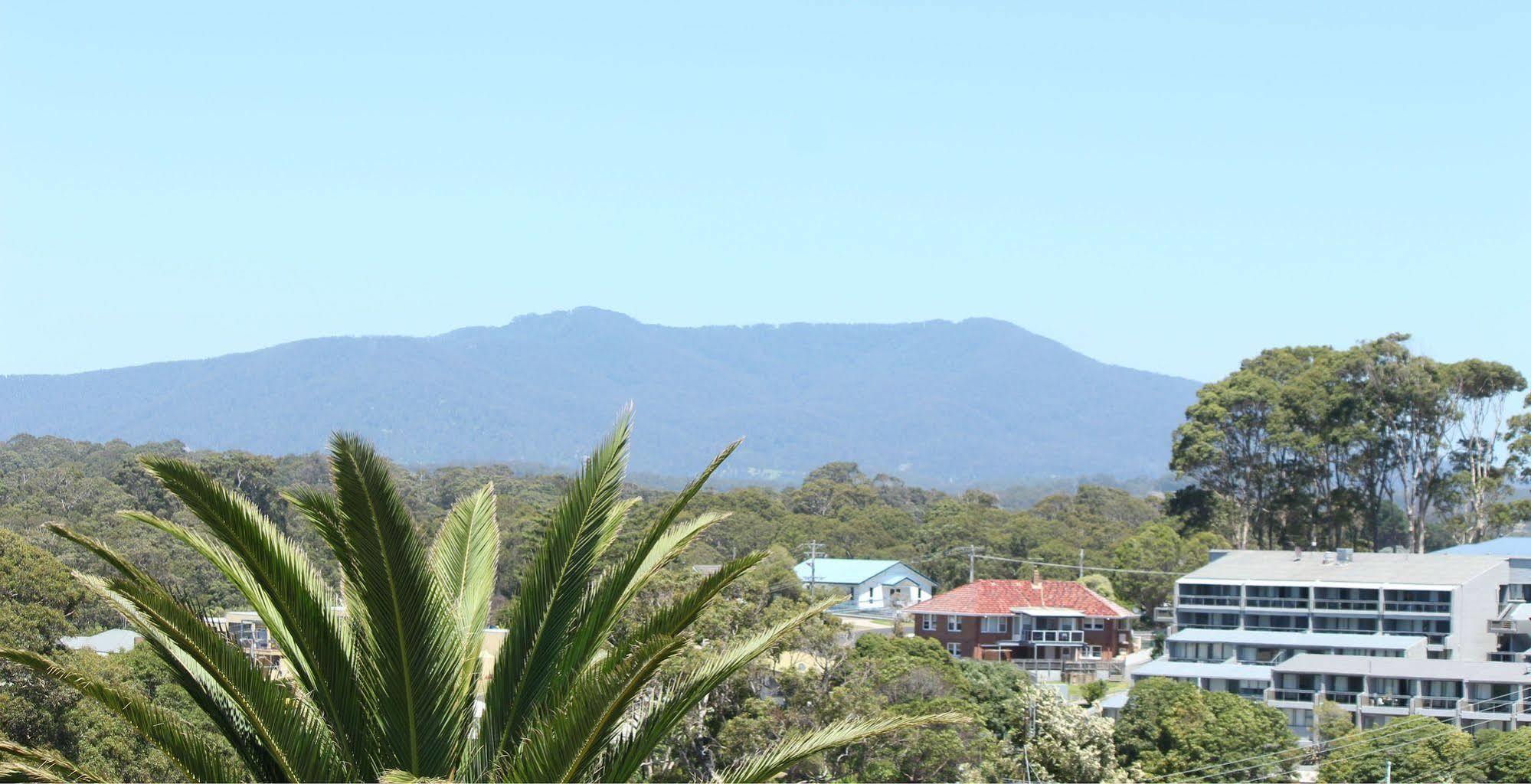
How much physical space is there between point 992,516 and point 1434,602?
63.6 meters

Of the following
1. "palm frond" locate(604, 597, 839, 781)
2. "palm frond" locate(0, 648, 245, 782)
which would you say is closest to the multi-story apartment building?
"palm frond" locate(604, 597, 839, 781)

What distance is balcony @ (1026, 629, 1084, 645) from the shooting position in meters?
62.4

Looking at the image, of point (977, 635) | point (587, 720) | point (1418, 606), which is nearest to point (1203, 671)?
point (1418, 606)

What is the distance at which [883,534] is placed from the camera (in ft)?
382

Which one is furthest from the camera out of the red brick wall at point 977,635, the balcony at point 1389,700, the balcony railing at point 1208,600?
the red brick wall at point 977,635

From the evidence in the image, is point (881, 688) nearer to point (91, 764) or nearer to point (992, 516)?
point (91, 764)

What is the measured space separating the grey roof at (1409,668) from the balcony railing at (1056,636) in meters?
12.6

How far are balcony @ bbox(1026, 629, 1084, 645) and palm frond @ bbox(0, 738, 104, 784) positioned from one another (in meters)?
57.4

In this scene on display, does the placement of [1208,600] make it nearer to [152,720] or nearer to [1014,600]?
[1014,600]

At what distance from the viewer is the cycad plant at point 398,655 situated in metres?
7.32

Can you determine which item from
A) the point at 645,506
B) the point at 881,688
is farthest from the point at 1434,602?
the point at 645,506

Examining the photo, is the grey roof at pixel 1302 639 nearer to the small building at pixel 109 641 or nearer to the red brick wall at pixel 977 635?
the red brick wall at pixel 977 635

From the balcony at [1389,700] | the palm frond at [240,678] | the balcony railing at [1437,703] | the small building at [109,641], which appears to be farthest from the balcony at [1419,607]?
the palm frond at [240,678]

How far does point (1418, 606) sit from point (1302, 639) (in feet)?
13.8
